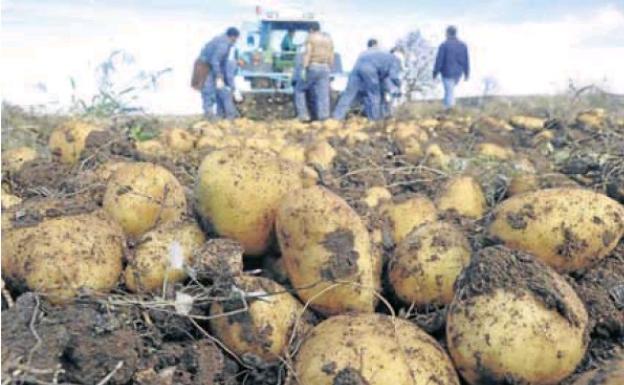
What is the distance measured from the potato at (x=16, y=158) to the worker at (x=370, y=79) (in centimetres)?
786

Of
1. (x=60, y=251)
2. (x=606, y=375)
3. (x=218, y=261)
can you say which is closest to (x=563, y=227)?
(x=606, y=375)

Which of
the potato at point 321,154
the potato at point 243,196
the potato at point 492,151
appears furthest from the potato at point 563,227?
the potato at point 492,151

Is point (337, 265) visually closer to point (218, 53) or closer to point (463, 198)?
point (463, 198)

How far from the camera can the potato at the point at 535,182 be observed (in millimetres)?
3123

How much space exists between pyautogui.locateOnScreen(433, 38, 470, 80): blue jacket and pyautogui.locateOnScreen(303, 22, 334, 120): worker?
2213 millimetres

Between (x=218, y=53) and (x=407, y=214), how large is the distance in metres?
9.47

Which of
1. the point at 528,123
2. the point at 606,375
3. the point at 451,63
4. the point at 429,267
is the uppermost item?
the point at 429,267

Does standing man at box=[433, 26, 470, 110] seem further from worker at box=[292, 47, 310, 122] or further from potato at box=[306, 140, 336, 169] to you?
potato at box=[306, 140, 336, 169]

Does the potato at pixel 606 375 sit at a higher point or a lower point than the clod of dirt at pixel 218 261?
lower

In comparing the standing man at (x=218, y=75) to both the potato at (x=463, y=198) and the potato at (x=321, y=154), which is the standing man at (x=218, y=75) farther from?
the potato at (x=463, y=198)

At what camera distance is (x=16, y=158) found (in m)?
3.83

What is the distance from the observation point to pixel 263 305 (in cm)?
212

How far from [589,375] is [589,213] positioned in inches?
25.4

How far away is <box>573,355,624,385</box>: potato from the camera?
1.83m
